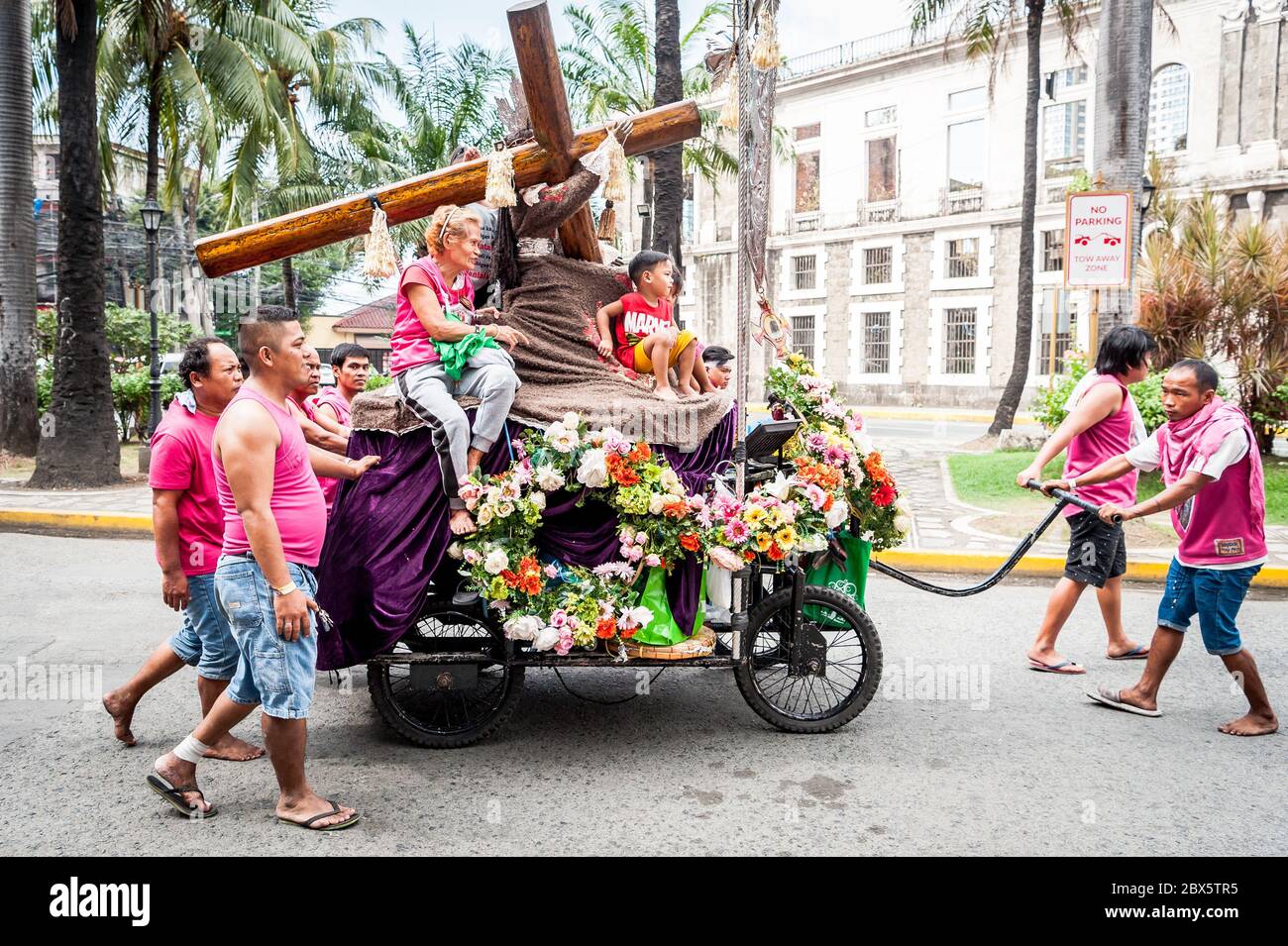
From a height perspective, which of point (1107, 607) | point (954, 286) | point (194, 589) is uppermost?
point (954, 286)

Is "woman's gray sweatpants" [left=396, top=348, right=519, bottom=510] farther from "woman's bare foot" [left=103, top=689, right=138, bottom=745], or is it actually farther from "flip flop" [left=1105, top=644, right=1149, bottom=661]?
"flip flop" [left=1105, top=644, right=1149, bottom=661]

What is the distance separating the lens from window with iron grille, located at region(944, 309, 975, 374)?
32281 mm

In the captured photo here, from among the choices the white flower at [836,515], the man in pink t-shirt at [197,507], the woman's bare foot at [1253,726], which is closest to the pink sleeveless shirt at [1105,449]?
the woman's bare foot at [1253,726]

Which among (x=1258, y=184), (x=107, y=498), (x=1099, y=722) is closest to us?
(x=1099, y=722)

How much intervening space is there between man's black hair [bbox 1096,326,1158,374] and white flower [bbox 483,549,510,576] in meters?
3.71

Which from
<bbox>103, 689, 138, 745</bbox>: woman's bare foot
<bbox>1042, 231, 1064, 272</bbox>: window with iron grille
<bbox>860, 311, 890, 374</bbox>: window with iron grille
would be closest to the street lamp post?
<bbox>103, 689, 138, 745</bbox>: woman's bare foot

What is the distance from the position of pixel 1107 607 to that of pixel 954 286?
28.3 meters

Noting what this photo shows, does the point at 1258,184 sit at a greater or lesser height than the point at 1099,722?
greater

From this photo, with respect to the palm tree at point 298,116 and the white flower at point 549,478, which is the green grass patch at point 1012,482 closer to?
the white flower at point 549,478

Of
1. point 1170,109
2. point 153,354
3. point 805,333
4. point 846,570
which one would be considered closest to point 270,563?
point 846,570

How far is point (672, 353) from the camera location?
5121mm

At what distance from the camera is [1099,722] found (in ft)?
16.0
